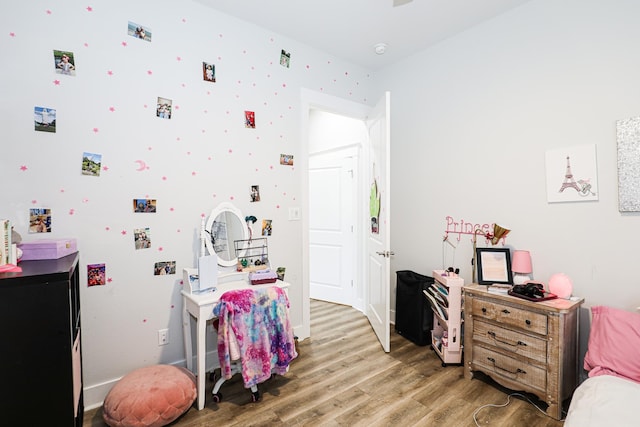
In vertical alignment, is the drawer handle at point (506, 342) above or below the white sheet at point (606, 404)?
below

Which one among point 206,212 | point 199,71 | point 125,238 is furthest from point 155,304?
point 199,71

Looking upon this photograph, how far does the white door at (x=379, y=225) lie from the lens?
8.99 ft

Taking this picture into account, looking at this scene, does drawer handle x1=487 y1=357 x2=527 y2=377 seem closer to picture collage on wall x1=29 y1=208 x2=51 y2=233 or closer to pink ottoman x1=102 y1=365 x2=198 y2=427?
pink ottoman x1=102 y1=365 x2=198 y2=427

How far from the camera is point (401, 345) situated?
2926 mm

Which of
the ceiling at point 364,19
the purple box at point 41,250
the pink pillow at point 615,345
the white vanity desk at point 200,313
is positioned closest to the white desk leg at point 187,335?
the white vanity desk at point 200,313

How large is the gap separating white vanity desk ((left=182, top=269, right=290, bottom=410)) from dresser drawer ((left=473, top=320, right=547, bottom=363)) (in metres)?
1.42

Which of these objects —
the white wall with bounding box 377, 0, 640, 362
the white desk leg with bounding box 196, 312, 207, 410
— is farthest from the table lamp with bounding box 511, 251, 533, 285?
the white desk leg with bounding box 196, 312, 207, 410

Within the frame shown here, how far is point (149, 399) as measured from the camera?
1.76 metres

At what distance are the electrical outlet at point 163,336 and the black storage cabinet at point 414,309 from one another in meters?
2.02

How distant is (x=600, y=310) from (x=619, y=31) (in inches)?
67.1

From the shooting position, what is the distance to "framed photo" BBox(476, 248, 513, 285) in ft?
7.89

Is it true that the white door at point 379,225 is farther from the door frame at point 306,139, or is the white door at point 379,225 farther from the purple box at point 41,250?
the purple box at point 41,250

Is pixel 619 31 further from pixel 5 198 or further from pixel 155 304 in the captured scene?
pixel 5 198

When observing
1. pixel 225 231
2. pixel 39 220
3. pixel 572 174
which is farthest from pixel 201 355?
pixel 572 174
